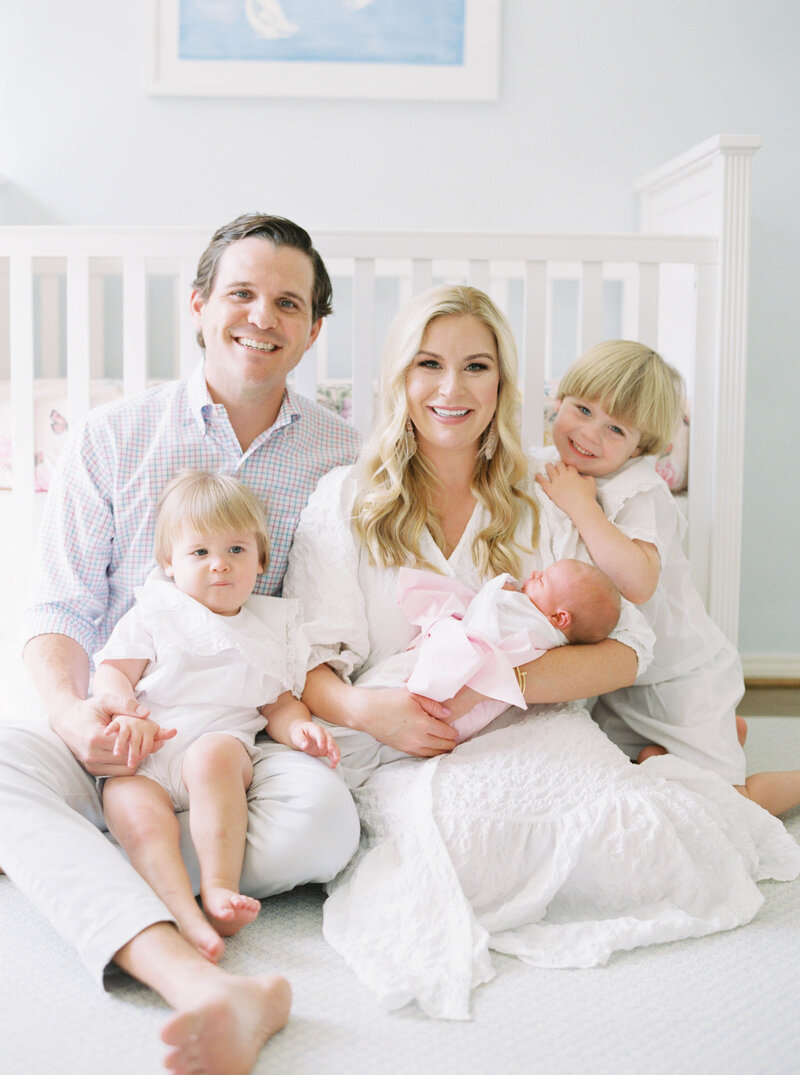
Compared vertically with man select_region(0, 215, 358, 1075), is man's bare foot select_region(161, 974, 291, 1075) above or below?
below

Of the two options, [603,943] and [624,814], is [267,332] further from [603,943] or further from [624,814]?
[603,943]

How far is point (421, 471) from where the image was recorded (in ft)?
4.60

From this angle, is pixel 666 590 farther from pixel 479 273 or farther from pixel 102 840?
pixel 102 840

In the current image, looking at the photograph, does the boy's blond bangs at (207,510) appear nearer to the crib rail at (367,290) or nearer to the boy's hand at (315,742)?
the boy's hand at (315,742)

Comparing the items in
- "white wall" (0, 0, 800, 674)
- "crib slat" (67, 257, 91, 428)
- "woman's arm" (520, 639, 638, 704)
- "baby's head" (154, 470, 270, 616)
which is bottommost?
"woman's arm" (520, 639, 638, 704)

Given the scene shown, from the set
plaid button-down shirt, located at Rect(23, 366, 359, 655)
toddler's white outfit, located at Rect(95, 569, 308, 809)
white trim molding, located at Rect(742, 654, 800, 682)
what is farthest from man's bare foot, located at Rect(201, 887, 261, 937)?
white trim molding, located at Rect(742, 654, 800, 682)

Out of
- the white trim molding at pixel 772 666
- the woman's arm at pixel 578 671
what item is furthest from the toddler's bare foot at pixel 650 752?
the white trim molding at pixel 772 666

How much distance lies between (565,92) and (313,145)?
2.13 ft

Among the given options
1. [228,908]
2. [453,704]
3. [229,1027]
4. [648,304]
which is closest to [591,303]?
[648,304]

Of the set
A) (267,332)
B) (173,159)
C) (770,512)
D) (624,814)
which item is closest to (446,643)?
(624,814)

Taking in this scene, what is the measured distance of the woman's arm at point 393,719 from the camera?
121cm

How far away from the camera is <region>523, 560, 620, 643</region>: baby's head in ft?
4.19

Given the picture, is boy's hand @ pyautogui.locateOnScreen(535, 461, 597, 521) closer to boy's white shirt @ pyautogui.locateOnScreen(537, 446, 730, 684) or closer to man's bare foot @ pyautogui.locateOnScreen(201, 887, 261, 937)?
boy's white shirt @ pyautogui.locateOnScreen(537, 446, 730, 684)

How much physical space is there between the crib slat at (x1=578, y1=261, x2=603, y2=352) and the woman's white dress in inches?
31.1
